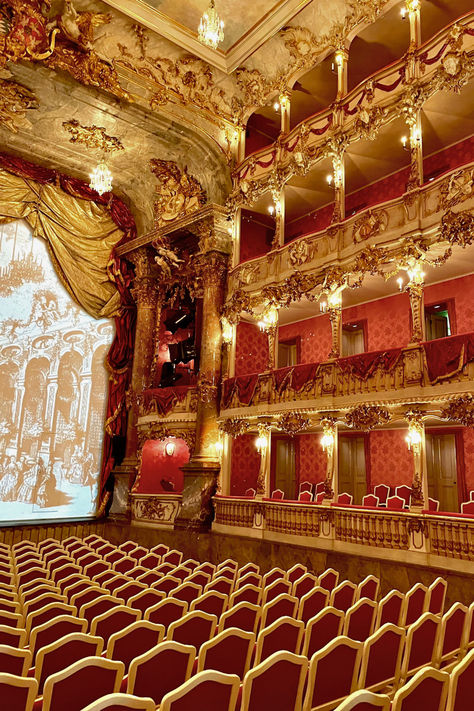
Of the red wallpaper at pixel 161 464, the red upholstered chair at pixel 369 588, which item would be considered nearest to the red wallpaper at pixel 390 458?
the red wallpaper at pixel 161 464

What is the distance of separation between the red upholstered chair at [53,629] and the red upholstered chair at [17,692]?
4.50ft

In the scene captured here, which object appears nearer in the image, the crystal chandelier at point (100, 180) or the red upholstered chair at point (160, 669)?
the red upholstered chair at point (160, 669)

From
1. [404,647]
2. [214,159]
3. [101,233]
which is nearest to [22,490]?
[101,233]

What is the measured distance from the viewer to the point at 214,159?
53.6ft

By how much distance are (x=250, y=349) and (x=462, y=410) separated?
8263mm

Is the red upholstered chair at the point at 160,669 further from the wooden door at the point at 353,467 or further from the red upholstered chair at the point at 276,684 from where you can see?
the wooden door at the point at 353,467

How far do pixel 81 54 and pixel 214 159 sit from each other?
476 cm

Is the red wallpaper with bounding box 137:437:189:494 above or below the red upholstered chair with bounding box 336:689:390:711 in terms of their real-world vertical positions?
above

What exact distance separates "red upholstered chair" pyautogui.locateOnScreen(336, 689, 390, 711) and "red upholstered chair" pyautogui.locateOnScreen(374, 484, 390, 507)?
11792 millimetres

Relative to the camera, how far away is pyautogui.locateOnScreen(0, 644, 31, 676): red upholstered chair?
9.98 ft

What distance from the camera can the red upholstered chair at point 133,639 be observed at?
3.59 meters

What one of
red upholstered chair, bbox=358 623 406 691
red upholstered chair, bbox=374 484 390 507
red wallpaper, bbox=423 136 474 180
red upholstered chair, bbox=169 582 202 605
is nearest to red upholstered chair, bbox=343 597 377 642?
Result: red upholstered chair, bbox=358 623 406 691

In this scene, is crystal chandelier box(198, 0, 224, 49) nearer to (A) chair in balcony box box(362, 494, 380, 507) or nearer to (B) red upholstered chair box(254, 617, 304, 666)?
(B) red upholstered chair box(254, 617, 304, 666)

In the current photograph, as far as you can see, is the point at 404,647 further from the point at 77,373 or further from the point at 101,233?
the point at 101,233
